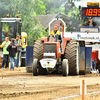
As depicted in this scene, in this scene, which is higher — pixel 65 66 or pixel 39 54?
pixel 39 54

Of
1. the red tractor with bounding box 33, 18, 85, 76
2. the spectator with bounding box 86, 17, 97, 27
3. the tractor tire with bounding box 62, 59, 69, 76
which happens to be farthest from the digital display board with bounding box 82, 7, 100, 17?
the tractor tire with bounding box 62, 59, 69, 76

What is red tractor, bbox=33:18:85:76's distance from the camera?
48.3 feet

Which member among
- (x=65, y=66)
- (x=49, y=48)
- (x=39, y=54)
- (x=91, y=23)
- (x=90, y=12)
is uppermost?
(x=90, y=12)

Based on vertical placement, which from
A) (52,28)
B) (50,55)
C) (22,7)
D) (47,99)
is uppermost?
(22,7)

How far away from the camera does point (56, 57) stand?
49.9 ft

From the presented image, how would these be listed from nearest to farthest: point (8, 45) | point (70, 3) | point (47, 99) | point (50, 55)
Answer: point (47, 99) → point (50, 55) → point (8, 45) → point (70, 3)

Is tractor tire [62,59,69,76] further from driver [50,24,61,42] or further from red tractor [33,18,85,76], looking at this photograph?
driver [50,24,61,42]

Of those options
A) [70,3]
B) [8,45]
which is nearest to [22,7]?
[70,3]

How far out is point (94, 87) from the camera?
1133 cm

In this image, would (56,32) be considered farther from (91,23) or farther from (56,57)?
(91,23)

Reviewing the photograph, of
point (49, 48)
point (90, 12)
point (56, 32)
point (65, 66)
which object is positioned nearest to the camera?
point (65, 66)

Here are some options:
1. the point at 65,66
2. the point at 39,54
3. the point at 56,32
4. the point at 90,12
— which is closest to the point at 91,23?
the point at 90,12

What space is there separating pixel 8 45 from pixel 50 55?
5.50 metres

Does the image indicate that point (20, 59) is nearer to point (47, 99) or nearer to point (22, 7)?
point (47, 99)
